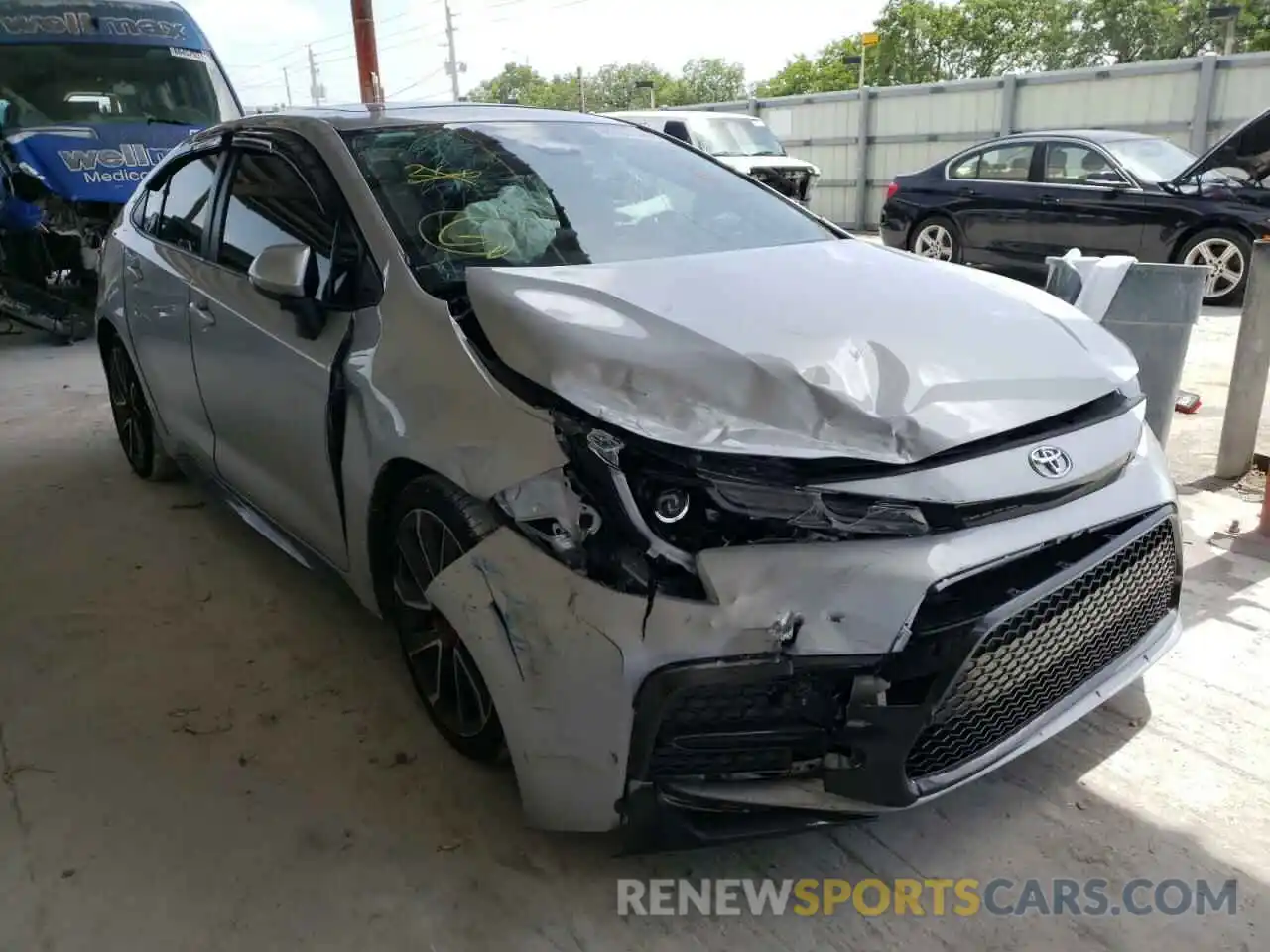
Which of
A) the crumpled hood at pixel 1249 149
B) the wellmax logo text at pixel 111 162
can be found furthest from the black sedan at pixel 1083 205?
the wellmax logo text at pixel 111 162

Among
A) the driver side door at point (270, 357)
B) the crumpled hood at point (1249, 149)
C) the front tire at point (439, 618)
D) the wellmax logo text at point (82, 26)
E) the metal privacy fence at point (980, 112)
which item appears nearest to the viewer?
the front tire at point (439, 618)

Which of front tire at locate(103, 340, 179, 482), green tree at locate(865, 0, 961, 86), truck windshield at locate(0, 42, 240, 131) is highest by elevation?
green tree at locate(865, 0, 961, 86)

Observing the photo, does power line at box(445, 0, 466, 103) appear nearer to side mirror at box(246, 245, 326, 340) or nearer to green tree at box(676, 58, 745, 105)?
green tree at box(676, 58, 745, 105)

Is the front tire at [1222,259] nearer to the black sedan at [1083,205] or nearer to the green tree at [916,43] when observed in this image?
the black sedan at [1083,205]

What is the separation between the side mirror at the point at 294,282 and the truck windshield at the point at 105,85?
21.4ft

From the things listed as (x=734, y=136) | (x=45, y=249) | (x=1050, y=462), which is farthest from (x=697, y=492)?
(x=734, y=136)

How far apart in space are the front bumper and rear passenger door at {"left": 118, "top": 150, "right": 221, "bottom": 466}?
1995 millimetres

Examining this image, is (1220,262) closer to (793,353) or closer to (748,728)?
(793,353)

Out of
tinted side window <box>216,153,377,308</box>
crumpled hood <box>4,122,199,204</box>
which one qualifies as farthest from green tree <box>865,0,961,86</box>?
tinted side window <box>216,153,377,308</box>

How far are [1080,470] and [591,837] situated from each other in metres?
1.29

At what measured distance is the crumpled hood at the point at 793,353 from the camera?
1.85 m

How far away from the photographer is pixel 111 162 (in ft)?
23.9

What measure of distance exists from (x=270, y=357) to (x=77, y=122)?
6.41 meters

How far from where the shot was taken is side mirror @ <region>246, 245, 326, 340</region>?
96.3 inches
